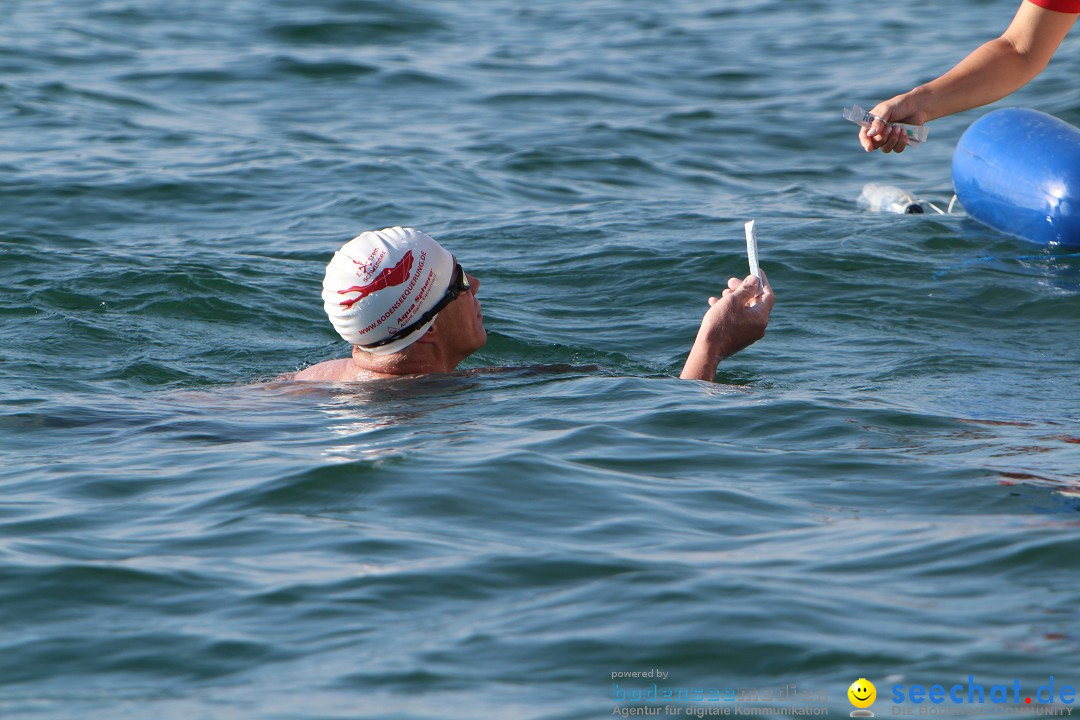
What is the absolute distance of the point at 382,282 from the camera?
22.0 feet

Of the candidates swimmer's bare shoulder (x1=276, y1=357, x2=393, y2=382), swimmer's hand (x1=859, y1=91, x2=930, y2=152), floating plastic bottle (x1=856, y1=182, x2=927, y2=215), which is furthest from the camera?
floating plastic bottle (x1=856, y1=182, x2=927, y2=215)

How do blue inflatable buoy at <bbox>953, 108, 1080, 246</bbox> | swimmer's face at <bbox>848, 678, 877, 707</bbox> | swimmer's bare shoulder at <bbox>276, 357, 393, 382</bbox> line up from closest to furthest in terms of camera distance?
swimmer's face at <bbox>848, 678, 877, 707</bbox>, swimmer's bare shoulder at <bbox>276, 357, 393, 382</bbox>, blue inflatable buoy at <bbox>953, 108, 1080, 246</bbox>

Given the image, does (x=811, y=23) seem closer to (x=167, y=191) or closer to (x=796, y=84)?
(x=796, y=84)

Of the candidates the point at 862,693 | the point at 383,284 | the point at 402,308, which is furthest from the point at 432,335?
the point at 862,693

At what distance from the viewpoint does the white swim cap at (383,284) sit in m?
6.70

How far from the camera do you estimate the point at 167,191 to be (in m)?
12.1

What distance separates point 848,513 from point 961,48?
1461 cm

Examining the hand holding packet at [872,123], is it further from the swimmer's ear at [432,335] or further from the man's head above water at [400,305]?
the swimmer's ear at [432,335]

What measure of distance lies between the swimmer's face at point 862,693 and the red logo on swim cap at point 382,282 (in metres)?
3.56

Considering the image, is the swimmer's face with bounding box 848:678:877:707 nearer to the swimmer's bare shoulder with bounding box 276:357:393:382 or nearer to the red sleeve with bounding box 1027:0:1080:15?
the red sleeve with bounding box 1027:0:1080:15

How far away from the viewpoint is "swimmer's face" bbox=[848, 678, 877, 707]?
3.62 m

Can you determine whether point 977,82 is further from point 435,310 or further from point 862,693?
point 862,693

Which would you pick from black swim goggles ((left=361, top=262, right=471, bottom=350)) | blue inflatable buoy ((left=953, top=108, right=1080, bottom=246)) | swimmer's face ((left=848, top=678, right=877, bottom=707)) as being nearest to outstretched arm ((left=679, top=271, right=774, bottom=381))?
black swim goggles ((left=361, top=262, right=471, bottom=350))

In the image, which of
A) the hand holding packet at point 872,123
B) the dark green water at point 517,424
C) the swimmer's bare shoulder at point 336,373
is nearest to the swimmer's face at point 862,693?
the dark green water at point 517,424
